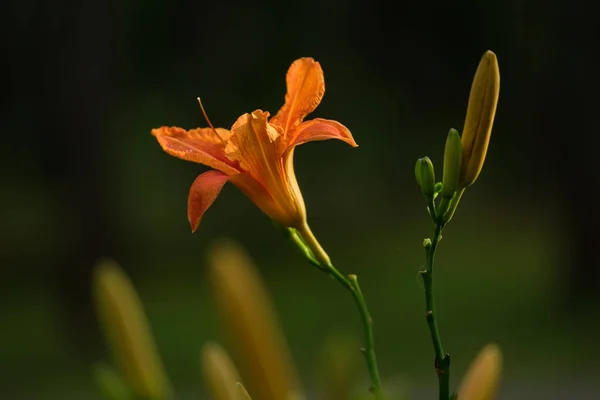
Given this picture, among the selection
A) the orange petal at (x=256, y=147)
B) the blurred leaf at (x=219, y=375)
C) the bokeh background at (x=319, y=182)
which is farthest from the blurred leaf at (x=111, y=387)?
the bokeh background at (x=319, y=182)

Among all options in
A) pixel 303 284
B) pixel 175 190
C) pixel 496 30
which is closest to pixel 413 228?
pixel 303 284

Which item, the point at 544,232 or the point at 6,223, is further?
the point at 6,223

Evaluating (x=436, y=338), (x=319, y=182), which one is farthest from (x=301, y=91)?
(x=319, y=182)

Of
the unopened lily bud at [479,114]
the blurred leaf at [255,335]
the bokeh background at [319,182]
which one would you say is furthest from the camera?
the bokeh background at [319,182]

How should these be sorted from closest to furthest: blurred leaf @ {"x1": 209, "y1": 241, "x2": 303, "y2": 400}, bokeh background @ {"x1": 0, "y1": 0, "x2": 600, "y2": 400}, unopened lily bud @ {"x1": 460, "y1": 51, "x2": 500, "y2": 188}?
blurred leaf @ {"x1": 209, "y1": 241, "x2": 303, "y2": 400} < unopened lily bud @ {"x1": 460, "y1": 51, "x2": 500, "y2": 188} < bokeh background @ {"x1": 0, "y1": 0, "x2": 600, "y2": 400}

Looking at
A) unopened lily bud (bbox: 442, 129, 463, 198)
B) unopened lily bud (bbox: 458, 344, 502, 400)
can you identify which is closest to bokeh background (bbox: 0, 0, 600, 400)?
unopened lily bud (bbox: 442, 129, 463, 198)

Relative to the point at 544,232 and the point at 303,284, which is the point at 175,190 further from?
the point at 544,232

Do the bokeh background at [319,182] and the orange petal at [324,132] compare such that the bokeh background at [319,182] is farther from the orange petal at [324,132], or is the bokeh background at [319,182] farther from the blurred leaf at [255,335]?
the blurred leaf at [255,335]

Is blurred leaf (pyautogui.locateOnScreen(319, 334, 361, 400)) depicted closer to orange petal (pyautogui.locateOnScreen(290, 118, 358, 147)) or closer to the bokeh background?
orange petal (pyautogui.locateOnScreen(290, 118, 358, 147))
